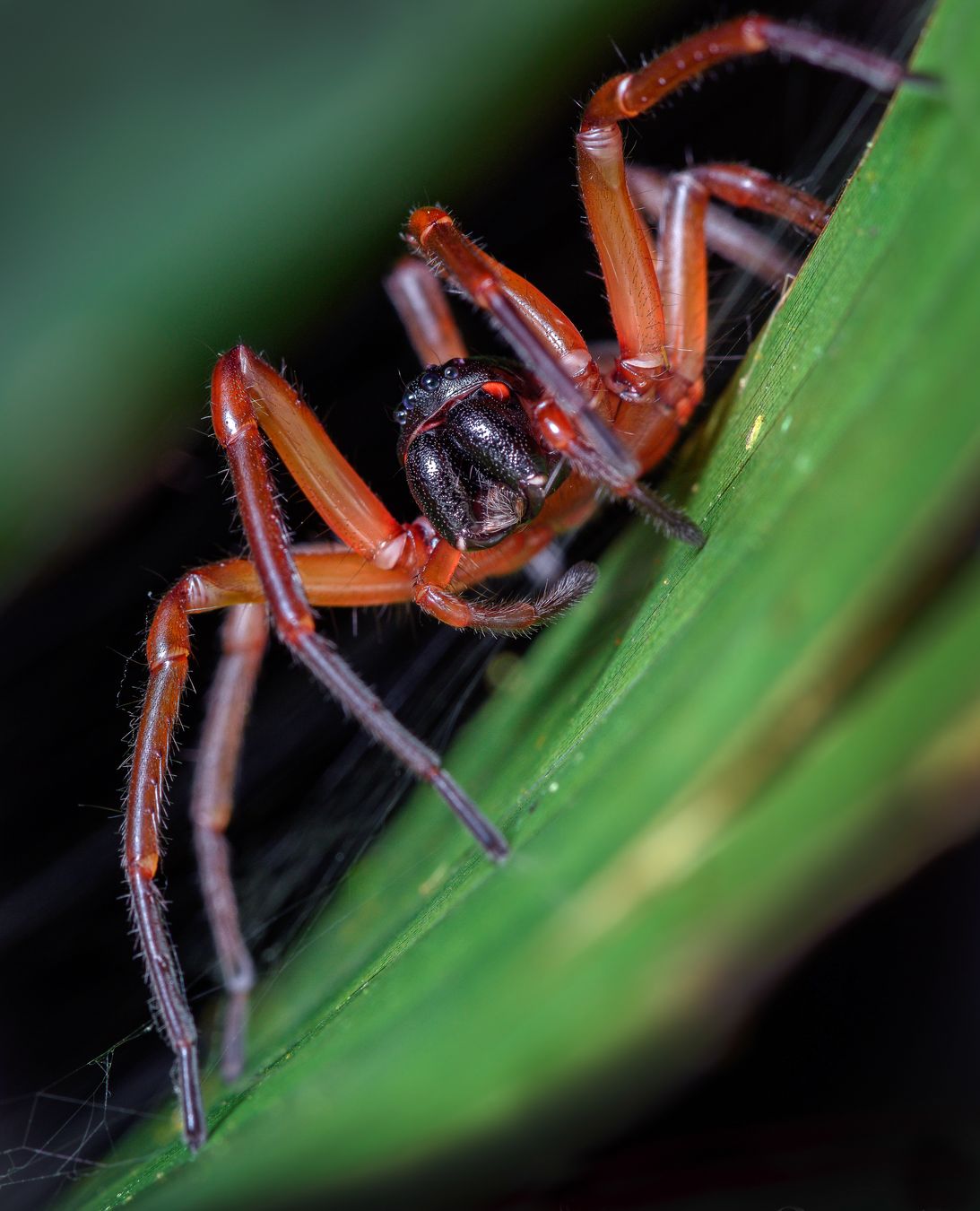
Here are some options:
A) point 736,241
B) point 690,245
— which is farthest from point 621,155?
point 736,241

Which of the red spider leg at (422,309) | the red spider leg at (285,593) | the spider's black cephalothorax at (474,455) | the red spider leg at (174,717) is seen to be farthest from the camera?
the red spider leg at (422,309)

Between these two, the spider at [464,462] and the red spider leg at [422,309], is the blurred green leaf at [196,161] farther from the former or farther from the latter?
the red spider leg at [422,309]

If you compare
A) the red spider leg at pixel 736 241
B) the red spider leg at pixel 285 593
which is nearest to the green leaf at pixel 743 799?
the red spider leg at pixel 285 593

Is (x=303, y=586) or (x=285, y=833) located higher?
(x=303, y=586)

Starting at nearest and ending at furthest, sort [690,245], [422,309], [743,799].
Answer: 1. [743,799]
2. [690,245]
3. [422,309]

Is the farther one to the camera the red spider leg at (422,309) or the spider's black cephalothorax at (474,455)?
the red spider leg at (422,309)

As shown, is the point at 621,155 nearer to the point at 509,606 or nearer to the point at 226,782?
the point at 509,606

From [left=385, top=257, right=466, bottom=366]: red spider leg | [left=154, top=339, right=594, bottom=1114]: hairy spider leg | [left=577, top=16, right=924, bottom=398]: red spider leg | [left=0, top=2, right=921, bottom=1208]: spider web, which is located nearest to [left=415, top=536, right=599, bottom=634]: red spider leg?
[left=154, top=339, right=594, bottom=1114]: hairy spider leg
